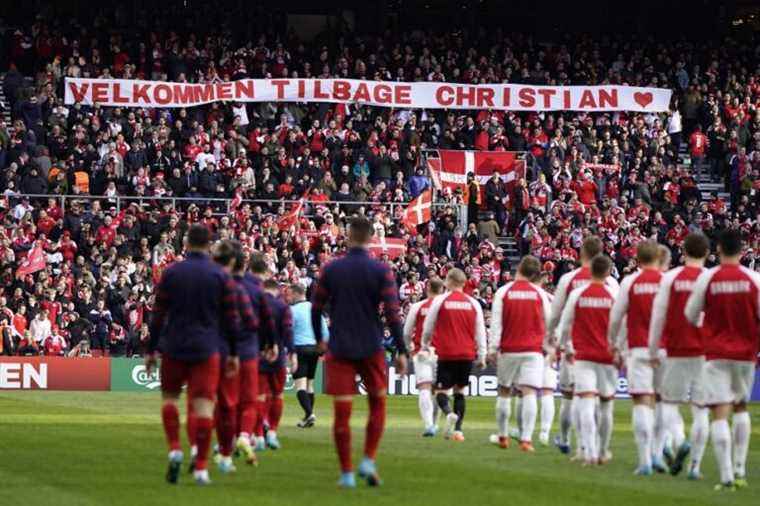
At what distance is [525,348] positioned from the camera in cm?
2153

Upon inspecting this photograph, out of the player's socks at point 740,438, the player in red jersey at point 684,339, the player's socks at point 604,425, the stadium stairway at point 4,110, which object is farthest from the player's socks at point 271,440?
the stadium stairway at point 4,110

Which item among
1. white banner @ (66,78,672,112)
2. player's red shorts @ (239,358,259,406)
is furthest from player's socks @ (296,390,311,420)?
white banner @ (66,78,672,112)

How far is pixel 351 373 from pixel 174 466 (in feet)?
5.84

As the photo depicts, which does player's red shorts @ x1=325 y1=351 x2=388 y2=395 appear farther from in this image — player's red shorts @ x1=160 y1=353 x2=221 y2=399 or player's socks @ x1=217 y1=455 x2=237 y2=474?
player's socks @ x1=217 y1=455 x2=237 y2=474

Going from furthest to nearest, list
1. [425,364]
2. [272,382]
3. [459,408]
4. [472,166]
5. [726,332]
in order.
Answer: [472,166], [425,364], [459,408], [272,382], [726,332]

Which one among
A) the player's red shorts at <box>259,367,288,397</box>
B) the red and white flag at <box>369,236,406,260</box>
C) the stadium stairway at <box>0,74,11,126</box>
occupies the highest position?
the stadium stairway at <box>0,74,11,126</box>

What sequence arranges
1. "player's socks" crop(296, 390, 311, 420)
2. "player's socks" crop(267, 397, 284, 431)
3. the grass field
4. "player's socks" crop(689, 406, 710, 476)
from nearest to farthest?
the grass field
"player's socks" crop(689, 406, 710, 476)
"player's socks" crop(267, 397, 284, 431)
"player's socks" crop(296, 390, 311, 420)

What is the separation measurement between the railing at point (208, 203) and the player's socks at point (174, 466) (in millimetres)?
27230

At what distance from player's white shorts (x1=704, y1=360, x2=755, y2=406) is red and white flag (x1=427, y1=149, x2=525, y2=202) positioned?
106 feet

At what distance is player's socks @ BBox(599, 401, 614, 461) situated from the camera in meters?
19.1

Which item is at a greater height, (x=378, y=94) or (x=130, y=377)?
(x=378, y=94)

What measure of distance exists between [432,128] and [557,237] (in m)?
6.53

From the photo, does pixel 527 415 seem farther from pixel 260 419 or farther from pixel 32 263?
pixel 32 263

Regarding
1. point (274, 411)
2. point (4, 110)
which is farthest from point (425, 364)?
point (4, 110)
